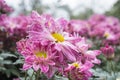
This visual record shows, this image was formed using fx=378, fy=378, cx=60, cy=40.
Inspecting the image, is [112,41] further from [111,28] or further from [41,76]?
[41,76]

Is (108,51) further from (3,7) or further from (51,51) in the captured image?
(3,7)

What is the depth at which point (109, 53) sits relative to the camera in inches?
83.4

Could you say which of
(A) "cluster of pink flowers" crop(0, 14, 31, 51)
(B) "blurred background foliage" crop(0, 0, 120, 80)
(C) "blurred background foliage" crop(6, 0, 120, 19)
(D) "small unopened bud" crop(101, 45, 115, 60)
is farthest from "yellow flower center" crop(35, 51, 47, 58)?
(C) "blurred background foliage" crop(6, 0, 120, 19)

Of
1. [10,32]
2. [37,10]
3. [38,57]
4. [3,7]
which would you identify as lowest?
[38,57]

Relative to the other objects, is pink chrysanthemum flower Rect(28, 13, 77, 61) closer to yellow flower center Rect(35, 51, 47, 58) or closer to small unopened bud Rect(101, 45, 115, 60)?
yellow flower center Rect(35, 51, 47, 58)

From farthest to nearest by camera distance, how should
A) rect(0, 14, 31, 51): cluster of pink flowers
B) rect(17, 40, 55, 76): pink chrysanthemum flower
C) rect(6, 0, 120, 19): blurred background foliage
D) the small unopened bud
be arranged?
1. rect(6, 0, 120, 19): blurred background foliage
2. rect(0, 14, 31, 51): cluster of pink flowers
3. the small unopened bud
4. rect(17, 40, 55, 76): pink chrysanthemum flower

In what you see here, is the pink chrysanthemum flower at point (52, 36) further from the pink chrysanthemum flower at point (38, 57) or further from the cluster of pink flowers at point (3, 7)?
the cluster of pink flowers at point (3, 7)

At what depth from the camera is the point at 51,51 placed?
4.75 feet

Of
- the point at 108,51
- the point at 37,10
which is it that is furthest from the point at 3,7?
the point at 37,10

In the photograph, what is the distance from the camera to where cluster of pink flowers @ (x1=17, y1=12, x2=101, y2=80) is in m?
1.44

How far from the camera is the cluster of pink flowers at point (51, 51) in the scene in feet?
4.74

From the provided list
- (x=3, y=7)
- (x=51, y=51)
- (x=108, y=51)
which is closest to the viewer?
(x=51, y=51)

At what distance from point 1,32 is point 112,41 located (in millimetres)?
1143

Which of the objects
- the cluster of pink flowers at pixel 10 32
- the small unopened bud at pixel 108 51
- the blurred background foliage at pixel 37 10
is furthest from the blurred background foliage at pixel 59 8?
the small unopened bud at pixel 108 51
